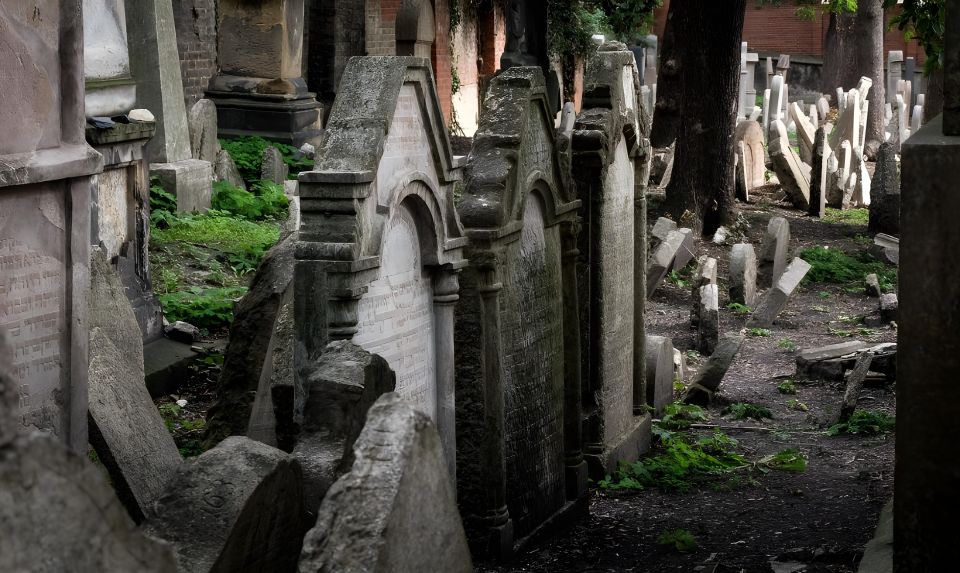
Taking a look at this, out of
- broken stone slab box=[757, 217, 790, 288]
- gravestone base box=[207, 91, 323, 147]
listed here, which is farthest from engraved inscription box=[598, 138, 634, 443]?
gravestone base box=[207, 91, 323, 147]

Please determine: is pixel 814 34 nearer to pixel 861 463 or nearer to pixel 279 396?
pixel 861 463

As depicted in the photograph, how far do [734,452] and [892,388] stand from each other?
73.0 inches

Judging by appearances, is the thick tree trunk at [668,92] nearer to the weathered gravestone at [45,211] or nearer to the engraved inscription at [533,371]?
the engraved inscription at [533,371]

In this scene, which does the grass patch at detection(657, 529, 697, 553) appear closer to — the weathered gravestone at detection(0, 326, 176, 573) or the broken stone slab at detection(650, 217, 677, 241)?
the weathered gravestone at detection(0, 326, 176, 573)

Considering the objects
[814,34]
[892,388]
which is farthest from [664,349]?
[814,34]

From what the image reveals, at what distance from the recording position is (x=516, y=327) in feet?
19.1

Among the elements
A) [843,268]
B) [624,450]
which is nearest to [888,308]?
[843,268]

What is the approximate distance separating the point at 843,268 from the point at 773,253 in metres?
1.10

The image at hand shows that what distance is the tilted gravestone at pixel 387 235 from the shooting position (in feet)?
14.6

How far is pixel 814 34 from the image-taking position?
39.5m

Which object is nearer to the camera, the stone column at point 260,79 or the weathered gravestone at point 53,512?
the weathered gravestone at point 53,512

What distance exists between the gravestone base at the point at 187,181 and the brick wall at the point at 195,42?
479 centimetres

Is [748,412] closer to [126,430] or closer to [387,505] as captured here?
[126,430]

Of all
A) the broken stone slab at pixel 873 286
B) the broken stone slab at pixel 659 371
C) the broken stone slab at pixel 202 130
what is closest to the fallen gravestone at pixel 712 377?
the broken stone slab at pixel 659 371
